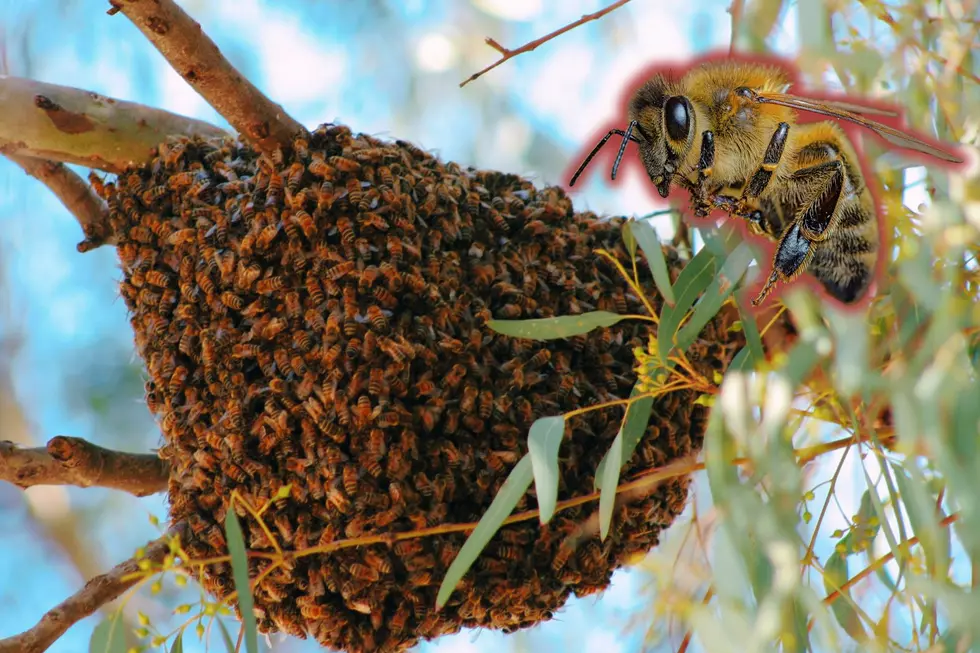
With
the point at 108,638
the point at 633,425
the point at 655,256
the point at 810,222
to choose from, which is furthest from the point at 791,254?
the point at 108,638

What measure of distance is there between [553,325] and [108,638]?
1.79ft

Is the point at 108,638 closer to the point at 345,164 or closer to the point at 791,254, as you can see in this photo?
the point at 345,164

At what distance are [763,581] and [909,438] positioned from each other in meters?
0.20

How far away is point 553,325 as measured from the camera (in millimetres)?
1091

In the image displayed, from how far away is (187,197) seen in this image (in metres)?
1.23

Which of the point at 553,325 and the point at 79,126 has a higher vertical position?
the point at 79,126

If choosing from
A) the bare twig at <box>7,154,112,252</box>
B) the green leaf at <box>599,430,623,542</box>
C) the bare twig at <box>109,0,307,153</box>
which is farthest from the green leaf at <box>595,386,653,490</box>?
the bare twig at <box>7,154,112,252</box>

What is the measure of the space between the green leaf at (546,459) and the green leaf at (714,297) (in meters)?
0.18

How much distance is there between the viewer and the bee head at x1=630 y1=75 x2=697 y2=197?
1.10 meters

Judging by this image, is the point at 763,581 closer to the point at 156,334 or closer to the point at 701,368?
the point at 701,368

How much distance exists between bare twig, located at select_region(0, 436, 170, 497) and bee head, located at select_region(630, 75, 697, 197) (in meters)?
0.75

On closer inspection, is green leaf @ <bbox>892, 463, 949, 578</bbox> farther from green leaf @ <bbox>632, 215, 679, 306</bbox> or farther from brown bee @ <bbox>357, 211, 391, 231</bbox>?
brown bee @ <bbox>357, 211, 391, 231</bbox>

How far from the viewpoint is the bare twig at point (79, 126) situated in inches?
48.7

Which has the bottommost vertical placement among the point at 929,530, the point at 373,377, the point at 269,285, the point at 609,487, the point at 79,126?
the point at 929,530
